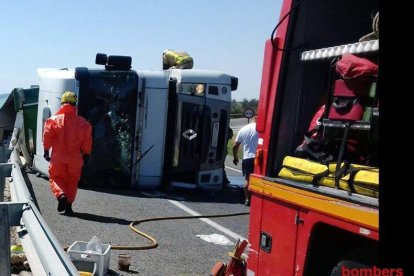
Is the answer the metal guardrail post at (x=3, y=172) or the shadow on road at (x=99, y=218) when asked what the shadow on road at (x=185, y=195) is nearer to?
the shadow on road at (x=99, y=218)

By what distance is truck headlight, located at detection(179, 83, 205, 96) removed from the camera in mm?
11414

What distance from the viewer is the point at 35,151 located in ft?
42.2

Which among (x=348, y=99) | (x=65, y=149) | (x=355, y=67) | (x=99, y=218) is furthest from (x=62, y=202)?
(x=355, y=67)

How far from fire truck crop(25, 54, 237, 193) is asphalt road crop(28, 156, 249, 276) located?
403mm

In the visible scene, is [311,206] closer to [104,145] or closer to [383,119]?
[383,119]

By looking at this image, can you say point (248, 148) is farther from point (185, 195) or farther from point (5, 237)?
point (5, 237)

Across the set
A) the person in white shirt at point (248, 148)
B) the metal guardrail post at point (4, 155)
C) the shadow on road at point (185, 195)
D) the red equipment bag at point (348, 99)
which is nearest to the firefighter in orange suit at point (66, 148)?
the metal guardrail post at point (4, 155)

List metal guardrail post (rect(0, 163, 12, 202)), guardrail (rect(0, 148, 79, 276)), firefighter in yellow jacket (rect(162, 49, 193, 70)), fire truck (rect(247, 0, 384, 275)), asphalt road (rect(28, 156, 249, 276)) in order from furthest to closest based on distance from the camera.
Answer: firefighter in yellow jacket (rect(162, 49, 193, 70))
asphalt road (rect(28, 156, 249, 276))
metal guardrail post (rect(0, 163, 12, 202))
fire truck (rect(247, 0, 384, 275))
guardrail (rect(0, 148, 79, 276))

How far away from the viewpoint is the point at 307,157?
12.3ft

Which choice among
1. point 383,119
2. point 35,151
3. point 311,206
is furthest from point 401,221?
point 35,151

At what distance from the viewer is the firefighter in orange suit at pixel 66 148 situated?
8.85 meters

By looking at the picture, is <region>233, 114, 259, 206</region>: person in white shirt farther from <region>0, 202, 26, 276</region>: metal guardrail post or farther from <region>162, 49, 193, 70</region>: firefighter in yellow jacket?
<region>0, 202, 26, 276</region>: metal guardrail post

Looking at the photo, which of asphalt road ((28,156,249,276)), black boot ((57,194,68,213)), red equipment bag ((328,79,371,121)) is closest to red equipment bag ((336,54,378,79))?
red equipment bag ((328,79,371,121))

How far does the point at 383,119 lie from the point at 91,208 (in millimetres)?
8354
